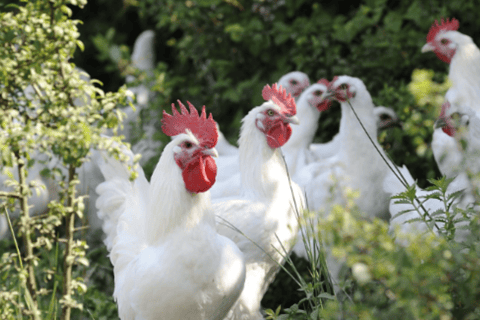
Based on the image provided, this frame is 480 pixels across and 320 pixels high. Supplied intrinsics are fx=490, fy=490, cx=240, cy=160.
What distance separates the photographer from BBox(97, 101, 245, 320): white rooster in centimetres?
226

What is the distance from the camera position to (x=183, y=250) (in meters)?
2.30

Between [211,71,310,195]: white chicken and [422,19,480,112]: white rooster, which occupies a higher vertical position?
[422,19,480,112]: white rooster

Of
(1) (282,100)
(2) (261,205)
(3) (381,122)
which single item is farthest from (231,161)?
(3) (381,122)

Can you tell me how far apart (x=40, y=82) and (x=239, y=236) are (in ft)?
4.52

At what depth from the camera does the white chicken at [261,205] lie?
9.49 ft

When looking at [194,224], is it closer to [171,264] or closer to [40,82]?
[171,264]

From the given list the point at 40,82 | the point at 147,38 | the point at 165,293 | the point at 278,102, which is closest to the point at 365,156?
the point at 278,102

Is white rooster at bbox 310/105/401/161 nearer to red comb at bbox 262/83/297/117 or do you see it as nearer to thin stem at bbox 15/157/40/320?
red comb at bbox 262/83/297/117

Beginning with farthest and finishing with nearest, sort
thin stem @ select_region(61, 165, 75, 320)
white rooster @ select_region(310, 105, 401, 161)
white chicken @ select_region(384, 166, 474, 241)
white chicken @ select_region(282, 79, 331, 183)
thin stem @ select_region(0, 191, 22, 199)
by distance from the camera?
white rooster @ select_region(310, 105, 401, 161)
white chicken @ select_region(282, 79, 331, 183)
white chicken @ select_region(384, 166, 474, 241)
thin stem @ select_region(61, 165, 75, 320)
thin stem @ select_region(0, 191, 22, 199)

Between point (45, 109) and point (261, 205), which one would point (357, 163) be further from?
point (45, 109)

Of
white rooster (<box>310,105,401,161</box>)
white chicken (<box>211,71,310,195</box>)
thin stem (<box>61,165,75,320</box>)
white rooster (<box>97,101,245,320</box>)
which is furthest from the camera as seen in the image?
white rooster (<box>310,105,401,161</box>)

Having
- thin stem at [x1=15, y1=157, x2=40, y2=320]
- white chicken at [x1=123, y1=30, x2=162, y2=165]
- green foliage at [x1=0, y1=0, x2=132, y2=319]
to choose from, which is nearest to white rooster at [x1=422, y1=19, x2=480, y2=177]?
green foliage at [x1=0, y1=0, x2=132, y2=319]

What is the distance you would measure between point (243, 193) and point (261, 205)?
0.24 metres

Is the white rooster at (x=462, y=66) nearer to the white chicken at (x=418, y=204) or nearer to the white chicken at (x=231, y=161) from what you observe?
the white chicken at (x=418, y=204)
